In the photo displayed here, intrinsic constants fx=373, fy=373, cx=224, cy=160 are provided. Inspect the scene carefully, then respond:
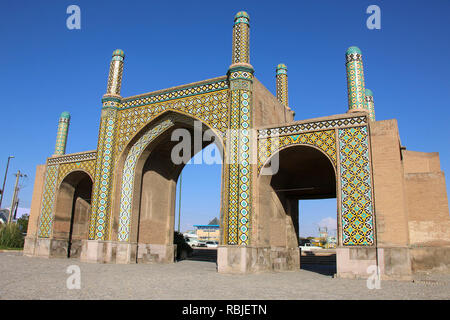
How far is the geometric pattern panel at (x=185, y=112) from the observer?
11.5 metres

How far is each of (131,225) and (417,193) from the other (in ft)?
31.5

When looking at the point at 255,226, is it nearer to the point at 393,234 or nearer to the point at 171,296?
the point at 393,234

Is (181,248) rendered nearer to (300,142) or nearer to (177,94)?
(177,94)

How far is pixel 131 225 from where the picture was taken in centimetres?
1301

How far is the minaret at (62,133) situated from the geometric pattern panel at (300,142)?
10061 mm

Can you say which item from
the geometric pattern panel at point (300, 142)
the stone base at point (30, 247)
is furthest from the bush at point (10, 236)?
the geometric pattern panel at point (300, 142)

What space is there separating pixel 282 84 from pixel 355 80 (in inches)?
173

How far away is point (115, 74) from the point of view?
563 inches

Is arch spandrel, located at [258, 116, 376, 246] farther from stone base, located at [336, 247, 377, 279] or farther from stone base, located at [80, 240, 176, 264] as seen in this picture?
stone base, located at [80, 240, 176, 264]

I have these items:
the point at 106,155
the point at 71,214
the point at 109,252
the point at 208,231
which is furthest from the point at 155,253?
the point at 208,231

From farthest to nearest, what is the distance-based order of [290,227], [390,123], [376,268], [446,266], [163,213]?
[163,213] < [290,227] < [446,266] < [390,123] < [376,268]

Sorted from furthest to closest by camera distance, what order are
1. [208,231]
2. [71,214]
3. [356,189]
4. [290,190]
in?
1. [208,231]
2. [71,214]
3. [290,190]
4. [356,189]

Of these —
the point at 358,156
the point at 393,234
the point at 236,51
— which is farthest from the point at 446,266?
the point at 236,51

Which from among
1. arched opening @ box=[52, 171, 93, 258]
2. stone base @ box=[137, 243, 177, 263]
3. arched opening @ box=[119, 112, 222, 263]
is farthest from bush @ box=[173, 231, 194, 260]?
arched opening @ box=[52, 171, 93, 258]
